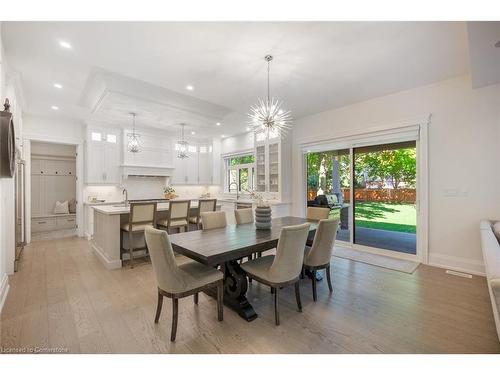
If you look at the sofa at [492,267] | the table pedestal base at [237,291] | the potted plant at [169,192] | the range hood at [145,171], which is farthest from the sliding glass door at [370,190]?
the range hood at [145,171]

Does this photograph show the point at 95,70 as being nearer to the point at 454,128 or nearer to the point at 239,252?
the point at 239,252

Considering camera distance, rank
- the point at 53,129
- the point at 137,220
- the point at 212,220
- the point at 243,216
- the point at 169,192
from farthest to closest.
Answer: the point at 169,192 < the point at 53,129 < the point at 137,220 < the point at 243,216 < the point at 212,220

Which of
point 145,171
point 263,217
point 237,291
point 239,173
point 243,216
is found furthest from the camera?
point 239,173

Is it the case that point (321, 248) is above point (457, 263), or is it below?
above

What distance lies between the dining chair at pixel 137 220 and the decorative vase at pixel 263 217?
1.90m

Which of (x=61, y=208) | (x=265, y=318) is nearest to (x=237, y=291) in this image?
(x=265, y=318)

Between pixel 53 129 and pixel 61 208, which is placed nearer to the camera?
pixel 53 129

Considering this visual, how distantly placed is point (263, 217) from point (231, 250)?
0.94 m

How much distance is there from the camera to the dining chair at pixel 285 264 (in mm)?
2045

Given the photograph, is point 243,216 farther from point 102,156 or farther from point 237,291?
point 102,156

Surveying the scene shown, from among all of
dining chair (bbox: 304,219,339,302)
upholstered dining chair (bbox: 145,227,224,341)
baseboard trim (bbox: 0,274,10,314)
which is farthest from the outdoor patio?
baseboard trim (bbox: 0,274,10,314)

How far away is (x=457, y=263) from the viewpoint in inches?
132

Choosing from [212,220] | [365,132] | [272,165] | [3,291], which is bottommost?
[3,291]
